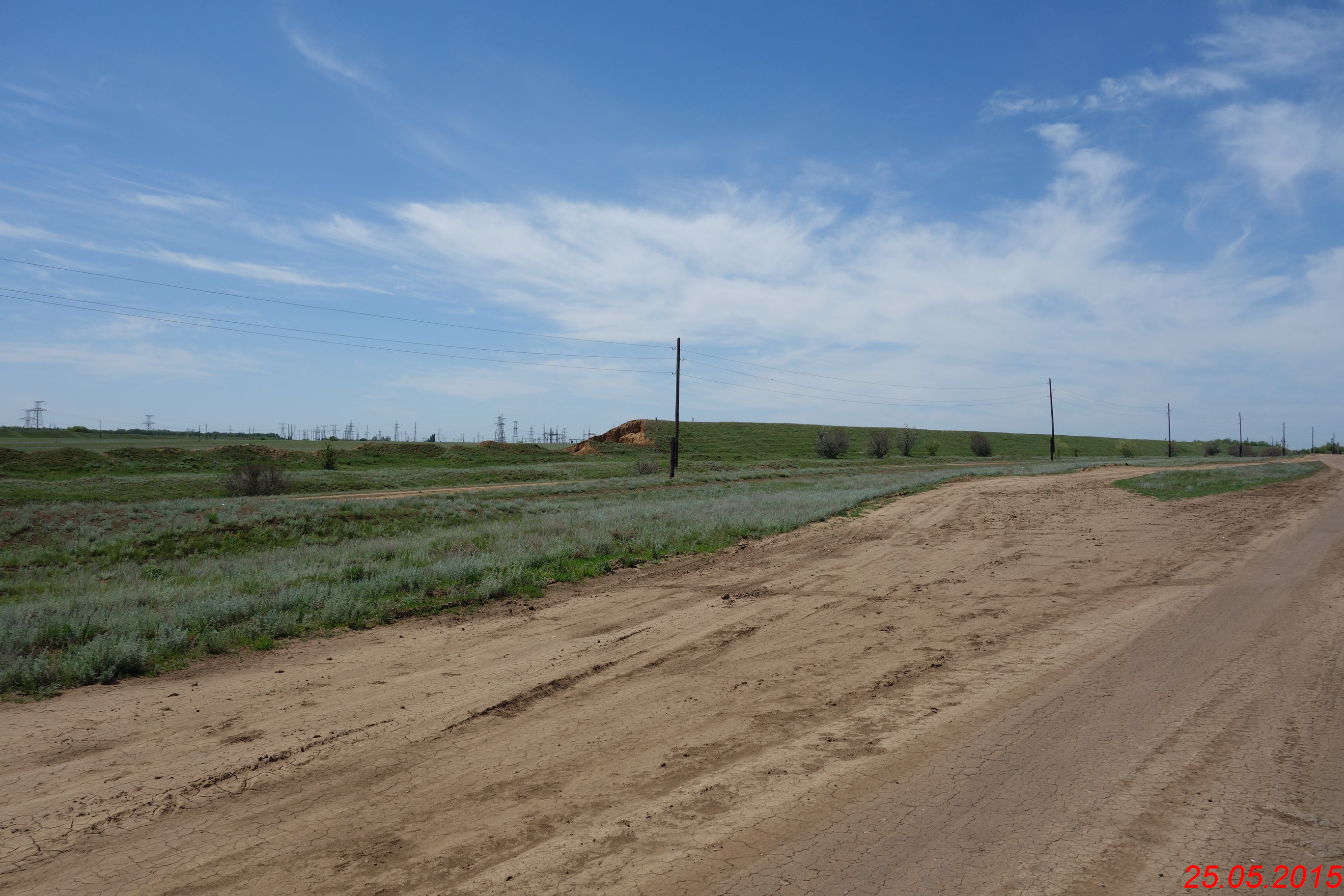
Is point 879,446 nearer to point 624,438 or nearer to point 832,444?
point 832,444

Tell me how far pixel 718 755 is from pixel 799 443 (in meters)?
99.8

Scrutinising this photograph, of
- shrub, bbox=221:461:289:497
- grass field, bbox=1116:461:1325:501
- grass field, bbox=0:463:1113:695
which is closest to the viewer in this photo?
grass field, bbox=0:463:1113:695

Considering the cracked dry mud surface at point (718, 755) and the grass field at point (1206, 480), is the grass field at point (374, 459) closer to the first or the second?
the grass field at point (1206, 480)

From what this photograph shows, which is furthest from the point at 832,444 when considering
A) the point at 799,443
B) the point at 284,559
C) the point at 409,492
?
the point at 284,559

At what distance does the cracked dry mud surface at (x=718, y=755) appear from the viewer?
12.8ft

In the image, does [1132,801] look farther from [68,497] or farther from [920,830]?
[68,497]

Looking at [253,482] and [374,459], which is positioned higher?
[374,459]

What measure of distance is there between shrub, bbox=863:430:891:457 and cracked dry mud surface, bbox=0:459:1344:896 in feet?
250

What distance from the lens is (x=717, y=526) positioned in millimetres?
18188

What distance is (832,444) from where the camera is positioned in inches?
3275

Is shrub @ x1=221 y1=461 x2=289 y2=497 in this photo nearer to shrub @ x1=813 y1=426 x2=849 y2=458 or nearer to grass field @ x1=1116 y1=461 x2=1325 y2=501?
grass field @ x1=1116 y1=461 x2=1325 y2=501

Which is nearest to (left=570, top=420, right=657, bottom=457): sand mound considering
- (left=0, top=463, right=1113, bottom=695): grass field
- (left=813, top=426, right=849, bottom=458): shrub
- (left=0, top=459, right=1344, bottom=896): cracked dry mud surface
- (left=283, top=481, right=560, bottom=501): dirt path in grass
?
(left=813, top=426, right=849, bottom=458): shrub

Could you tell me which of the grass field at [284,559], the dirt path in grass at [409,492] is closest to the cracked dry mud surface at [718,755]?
the grass field at [284,559]

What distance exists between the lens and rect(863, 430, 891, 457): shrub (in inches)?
3329
